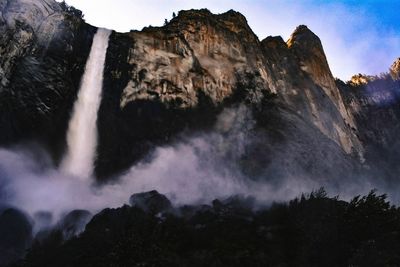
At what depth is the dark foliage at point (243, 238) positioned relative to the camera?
24562 millimetres

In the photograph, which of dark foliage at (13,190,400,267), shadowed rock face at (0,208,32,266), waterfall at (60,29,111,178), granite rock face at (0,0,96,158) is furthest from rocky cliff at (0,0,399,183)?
dark foliage at (13,190,400,267)

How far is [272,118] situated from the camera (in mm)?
43062

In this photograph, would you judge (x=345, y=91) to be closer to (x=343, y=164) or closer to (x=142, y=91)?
(x=343, y=164)

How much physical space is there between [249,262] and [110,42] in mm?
26024

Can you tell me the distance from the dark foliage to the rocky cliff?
32.0 ft

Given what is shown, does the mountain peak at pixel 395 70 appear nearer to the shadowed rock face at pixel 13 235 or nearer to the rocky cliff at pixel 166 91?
the rocky cliff at pixel 166 91

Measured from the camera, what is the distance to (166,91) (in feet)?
143

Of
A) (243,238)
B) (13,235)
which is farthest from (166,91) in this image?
(243,238)

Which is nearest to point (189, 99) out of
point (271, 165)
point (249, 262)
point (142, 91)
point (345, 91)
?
point (142, 91)

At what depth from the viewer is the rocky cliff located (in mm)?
38969

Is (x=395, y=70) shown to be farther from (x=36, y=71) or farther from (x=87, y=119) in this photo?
(x=36, y=71)

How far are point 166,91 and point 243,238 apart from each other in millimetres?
Result: 18901

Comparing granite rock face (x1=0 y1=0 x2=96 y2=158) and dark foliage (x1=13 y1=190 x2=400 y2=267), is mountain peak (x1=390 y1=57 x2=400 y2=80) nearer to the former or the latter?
granite rock face (x1=0 y1=0 x2=96 y2=158)

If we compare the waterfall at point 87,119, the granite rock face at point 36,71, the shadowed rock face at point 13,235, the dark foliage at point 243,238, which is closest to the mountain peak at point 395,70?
the waterfall at point 87,119
